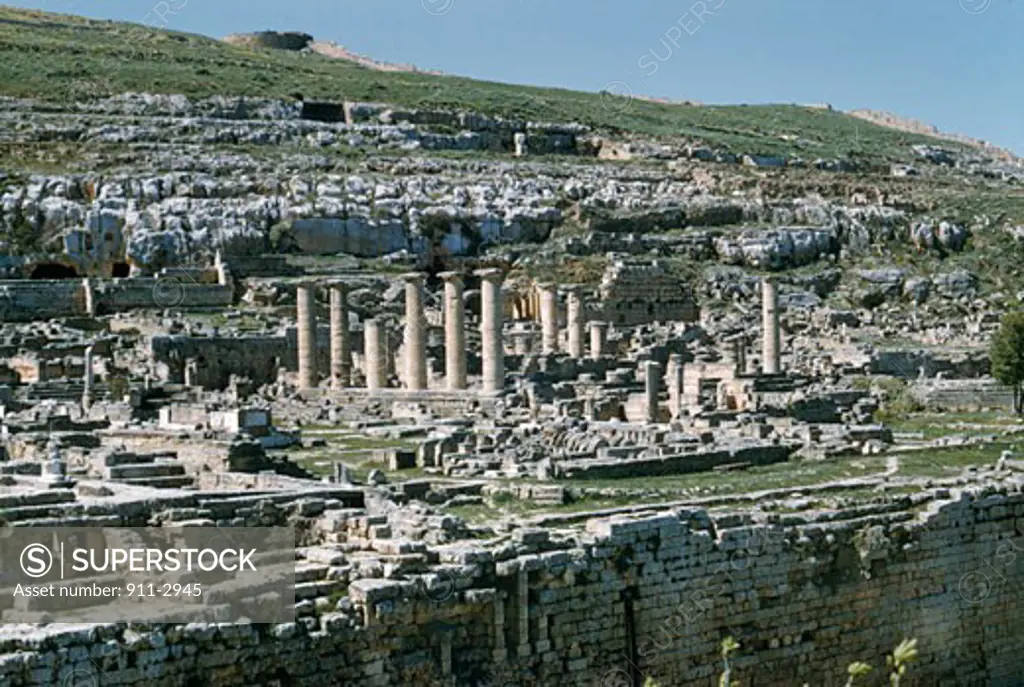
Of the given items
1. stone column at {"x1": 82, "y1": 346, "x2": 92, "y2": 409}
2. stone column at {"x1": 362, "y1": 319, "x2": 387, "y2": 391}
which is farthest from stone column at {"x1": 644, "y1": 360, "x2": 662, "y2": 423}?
stone column at {"x1": 82, "y1": 346, "x2": 92, "y2": 409}

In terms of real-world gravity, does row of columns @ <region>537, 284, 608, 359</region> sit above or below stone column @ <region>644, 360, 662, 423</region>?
above

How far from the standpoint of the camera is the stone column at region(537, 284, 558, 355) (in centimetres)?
6122

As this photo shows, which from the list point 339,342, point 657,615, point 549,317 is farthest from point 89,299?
point 657,615

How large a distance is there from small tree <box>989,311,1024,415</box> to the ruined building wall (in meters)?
21.1

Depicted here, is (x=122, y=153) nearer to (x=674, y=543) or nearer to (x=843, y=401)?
(x=843, y=401)

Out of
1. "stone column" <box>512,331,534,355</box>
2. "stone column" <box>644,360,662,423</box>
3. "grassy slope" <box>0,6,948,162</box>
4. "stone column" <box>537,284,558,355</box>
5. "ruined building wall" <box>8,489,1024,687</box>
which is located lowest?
"ruined building wall" <box>8,489,1024,687</box>

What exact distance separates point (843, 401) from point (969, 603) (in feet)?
62.5

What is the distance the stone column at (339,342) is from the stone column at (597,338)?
26.3 ft

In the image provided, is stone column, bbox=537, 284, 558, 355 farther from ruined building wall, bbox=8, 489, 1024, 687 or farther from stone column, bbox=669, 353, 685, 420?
ruined building wall, bbox=8, 489, 1024, 687

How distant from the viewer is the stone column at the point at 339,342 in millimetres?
52594

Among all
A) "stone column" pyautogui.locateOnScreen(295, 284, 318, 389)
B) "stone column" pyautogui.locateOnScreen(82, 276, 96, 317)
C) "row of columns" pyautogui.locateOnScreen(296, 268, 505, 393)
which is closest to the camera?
"row of columns" pyautogui.locateOnScreen(296, 268, 505, 393)

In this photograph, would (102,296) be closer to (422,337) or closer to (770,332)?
(422,337)

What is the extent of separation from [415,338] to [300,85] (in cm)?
6851

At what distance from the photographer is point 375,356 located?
52219 millimetres
